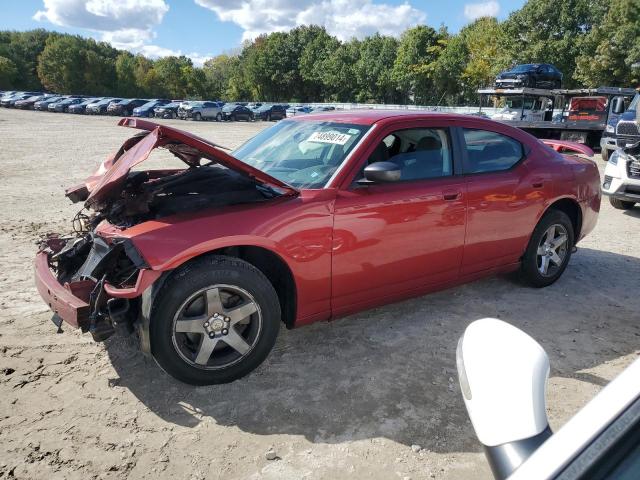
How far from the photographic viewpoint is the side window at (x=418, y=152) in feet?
11.8

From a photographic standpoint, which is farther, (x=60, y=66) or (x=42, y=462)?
(x=60, y=66)

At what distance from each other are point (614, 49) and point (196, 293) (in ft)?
133

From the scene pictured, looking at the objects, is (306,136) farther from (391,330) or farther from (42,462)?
(42,462)

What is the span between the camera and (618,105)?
16844 mm

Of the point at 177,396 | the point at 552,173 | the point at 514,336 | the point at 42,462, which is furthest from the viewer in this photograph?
the point at 552,173

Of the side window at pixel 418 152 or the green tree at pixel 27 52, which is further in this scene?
the green tree at pixel 27 52

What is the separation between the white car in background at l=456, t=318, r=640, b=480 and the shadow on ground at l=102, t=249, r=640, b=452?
145 cm

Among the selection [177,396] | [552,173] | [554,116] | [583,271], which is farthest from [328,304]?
[554,116]

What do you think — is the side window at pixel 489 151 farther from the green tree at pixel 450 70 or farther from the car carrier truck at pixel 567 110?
the green tree at pixel 450 70

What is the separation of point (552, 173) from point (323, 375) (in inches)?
119

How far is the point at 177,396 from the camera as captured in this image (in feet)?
9.48

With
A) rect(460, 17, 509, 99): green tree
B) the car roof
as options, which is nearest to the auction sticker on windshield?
the car roof

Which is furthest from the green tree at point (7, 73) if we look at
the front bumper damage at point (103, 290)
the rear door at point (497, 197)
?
the rear door at point (497, 197)

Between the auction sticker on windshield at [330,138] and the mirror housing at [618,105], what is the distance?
17.3m
